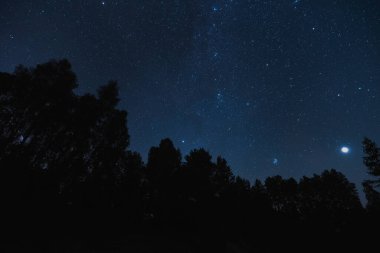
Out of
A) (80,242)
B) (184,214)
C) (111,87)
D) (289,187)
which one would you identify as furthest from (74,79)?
(289,187)

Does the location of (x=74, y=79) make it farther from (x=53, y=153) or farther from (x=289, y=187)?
(x=289, y=187)

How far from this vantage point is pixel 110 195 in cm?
2727

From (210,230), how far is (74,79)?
847 inches

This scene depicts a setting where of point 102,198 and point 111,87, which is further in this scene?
point 111,87

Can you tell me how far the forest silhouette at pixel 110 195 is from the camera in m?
19.7

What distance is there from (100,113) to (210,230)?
17706 mm

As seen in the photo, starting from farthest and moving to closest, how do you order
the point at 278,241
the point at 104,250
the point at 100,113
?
the point at 278,241 → the point at 100,113 → the point at 104,250

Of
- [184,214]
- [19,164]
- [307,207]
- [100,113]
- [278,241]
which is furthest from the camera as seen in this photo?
[307,207]

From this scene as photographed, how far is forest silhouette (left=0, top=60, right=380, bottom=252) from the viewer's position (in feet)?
64.5

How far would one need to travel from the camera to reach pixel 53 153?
86.5 ft

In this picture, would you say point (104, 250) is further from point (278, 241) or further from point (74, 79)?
point (278, 241)

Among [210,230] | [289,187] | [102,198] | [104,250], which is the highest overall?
[289,187]

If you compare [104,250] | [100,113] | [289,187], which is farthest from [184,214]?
[289,187]

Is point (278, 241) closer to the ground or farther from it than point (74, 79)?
closer to the ground
